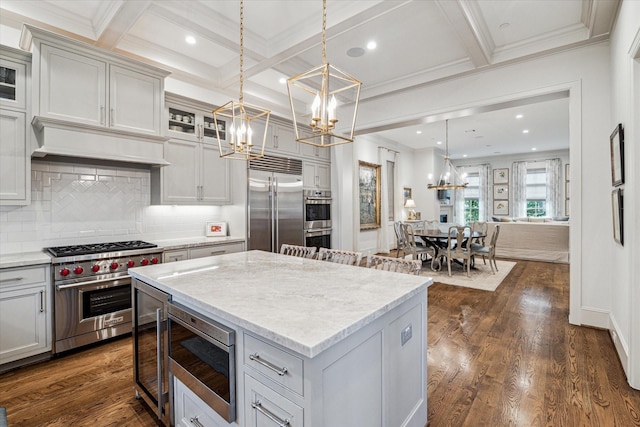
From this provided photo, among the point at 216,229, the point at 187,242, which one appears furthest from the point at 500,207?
the point at 187,242

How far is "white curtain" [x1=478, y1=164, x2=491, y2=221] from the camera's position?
11.4m

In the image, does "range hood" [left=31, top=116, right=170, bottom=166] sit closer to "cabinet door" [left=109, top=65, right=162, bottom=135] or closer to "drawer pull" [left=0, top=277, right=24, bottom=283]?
"cabinet door" [left=109, top=65, right=162, bottom=135]

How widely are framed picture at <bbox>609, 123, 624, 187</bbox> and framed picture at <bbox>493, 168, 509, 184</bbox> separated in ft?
29.9

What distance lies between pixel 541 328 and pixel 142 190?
4.92 meters

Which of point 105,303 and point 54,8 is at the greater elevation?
point 54,8

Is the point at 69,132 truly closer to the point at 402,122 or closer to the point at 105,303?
the point at 105,303

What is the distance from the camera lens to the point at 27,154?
281 cm

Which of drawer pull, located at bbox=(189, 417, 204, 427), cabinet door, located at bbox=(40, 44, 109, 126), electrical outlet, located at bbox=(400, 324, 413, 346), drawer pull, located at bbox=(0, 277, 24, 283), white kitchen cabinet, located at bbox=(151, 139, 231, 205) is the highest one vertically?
cabinet door, located at bbox=(40, 44, 109, 126)

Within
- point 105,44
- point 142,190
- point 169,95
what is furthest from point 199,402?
point 105,44

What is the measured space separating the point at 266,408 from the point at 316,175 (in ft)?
15.0

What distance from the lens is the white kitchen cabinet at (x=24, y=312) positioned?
2.50 m

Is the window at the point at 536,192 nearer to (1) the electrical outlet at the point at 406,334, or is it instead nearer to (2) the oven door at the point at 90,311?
(1) the electrical outlet at the point at 406,334

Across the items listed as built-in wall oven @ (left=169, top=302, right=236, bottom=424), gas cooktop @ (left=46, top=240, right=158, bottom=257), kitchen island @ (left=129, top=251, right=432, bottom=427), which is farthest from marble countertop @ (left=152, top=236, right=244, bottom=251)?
built-in wall oven @ (left=169, top=302, right=236, bottom=424)

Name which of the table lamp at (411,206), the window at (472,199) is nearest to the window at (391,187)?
the table lamp at (411,206)
